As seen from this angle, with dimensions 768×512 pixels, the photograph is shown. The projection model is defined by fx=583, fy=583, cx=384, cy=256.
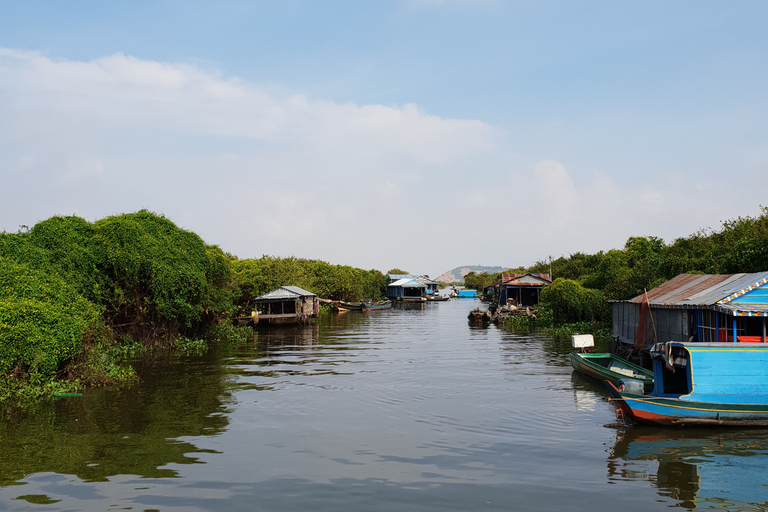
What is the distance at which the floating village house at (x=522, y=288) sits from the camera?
224 ft

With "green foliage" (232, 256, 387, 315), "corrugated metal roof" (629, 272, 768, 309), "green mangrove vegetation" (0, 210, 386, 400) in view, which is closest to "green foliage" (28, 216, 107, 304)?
"green mangrove vegetation" (0, 210, 386, 400)

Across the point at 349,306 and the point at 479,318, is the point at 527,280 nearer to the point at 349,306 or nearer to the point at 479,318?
the point at 479,318

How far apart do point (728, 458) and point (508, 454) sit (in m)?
5.00

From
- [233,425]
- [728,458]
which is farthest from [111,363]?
[728,458]

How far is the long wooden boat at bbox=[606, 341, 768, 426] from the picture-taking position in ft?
51.3

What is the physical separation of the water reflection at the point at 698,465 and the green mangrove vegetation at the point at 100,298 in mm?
17362

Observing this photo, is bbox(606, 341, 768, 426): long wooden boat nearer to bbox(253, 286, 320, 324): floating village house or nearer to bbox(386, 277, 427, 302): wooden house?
bbox(253, 286, 320, 324): floating village house

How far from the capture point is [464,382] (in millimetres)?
23797

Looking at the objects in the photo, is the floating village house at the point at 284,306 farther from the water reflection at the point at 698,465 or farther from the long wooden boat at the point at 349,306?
the water reflection at the point at 698,465

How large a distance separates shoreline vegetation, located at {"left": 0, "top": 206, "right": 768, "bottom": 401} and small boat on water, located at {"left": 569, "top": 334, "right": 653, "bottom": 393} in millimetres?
11403

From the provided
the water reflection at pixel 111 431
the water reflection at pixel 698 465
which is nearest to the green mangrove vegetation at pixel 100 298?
the water reflection at pixel 111 431

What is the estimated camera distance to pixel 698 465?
1297 centimetres

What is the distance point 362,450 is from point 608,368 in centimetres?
1369

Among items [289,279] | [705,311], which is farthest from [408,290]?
[705,311]
